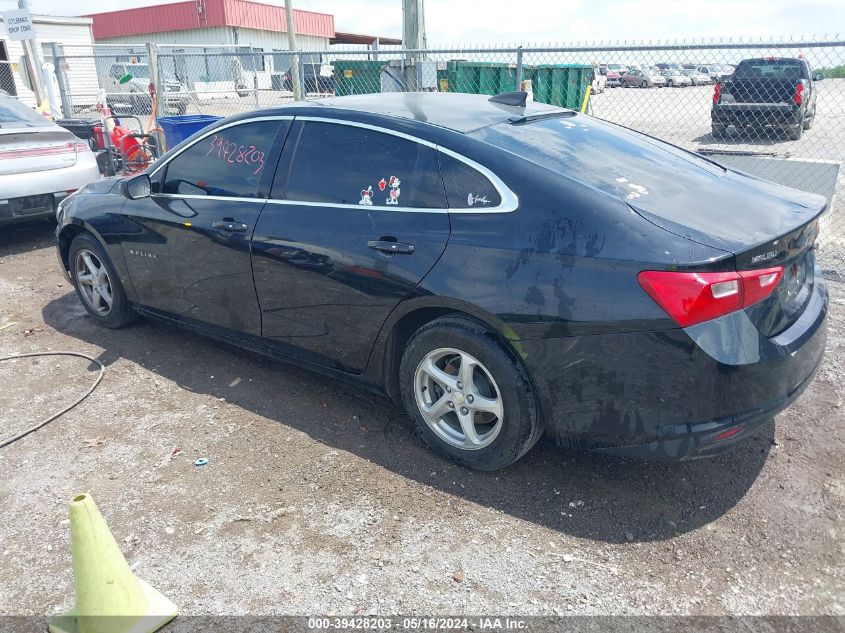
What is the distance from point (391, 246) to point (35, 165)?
559 centimetres

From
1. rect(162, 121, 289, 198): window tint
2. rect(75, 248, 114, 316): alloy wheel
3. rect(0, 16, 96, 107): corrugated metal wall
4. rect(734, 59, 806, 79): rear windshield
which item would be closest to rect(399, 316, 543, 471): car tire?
rect(162, 121, 289, 198): window tint

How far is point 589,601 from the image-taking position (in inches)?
→ 99.8

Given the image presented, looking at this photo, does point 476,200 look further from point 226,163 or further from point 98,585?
point 98,585

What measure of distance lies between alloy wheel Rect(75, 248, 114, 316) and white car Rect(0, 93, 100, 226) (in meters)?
2.37

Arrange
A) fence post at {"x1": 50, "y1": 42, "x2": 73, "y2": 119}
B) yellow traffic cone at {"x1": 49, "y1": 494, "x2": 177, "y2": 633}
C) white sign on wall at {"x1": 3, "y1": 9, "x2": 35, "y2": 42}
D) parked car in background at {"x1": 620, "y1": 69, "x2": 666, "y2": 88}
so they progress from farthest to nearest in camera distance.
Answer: parked car in background at {"x1": 620, "y1": 69, "x2": 666, "y2": 88} < white sign on wall at {"x1": 3, "y1": 9, "x2": 35, "y2": 42} < fence post at {"x1": 50, "y1": 42, "x2": 73, "y2": 119} < yellow traffic cone at {"x1": 49, "y1": 494, "x2": 177, "y2": 633}

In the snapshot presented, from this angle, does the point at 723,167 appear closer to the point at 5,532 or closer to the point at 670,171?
the point at 670,171

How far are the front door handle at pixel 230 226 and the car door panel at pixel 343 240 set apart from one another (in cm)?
12

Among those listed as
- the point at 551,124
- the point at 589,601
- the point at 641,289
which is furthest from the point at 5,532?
the point at 551,124

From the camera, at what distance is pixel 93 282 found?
5.10 meters

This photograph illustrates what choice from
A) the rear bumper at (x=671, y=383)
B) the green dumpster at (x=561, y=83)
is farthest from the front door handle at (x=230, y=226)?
→ the green dumpster at (x=561, y=83)

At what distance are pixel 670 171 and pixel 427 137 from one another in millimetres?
1218

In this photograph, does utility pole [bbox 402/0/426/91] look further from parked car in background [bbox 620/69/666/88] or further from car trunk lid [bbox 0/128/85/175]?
parked car in background [bbox 620/69/666/88]

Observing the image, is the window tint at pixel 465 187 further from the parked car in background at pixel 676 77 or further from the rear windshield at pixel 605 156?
the parked car in background at pixel 676 77

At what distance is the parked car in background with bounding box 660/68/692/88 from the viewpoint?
23053mm
